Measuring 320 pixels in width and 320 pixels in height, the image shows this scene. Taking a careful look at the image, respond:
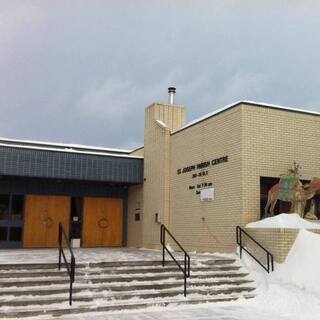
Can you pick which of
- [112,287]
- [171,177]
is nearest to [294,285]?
[112,287]

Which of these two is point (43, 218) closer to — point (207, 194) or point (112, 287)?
point (207, 194)

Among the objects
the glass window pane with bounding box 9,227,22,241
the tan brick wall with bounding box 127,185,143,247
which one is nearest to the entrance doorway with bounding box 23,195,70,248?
the glass window pane with bounding box 9,227,22,241

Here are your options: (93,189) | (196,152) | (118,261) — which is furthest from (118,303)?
(93,189)

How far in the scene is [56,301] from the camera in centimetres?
976

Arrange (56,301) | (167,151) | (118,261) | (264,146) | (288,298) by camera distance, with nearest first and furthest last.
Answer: (56,301), (288,298), (118,261), (264,146), (167,151)

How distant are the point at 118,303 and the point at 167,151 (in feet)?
31.3

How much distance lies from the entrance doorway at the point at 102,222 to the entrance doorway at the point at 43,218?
87 centimetres

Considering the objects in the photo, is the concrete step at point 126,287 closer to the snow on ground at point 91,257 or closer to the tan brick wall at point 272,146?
the snow on ground at point 91,257

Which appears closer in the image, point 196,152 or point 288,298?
point 288,298

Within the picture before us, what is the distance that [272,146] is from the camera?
48.3ft

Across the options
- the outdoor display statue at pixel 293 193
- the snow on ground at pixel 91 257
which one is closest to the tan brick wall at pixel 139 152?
the snow on ground at pixel 91 257

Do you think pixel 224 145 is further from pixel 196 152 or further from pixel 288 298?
pixel 288 298

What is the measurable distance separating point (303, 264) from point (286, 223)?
1.48 m

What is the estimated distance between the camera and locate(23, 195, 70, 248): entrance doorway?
67.2 feet
